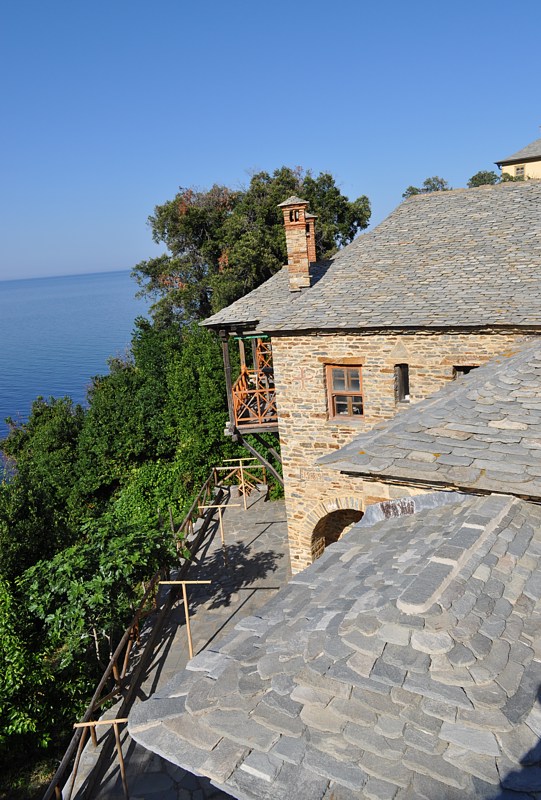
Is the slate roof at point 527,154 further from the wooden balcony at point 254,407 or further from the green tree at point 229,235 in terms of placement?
the wooden balcony at point 254,407

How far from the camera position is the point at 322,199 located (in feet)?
109

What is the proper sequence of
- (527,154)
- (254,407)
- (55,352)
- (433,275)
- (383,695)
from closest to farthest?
(383,695) → (433,275) → (254,407) → (527,154) → (55,352)

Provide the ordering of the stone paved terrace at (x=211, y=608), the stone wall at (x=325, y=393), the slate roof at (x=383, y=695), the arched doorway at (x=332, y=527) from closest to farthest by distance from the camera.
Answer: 1. the slate roof at (x=383, y=695)
2. the stone paved terrace at (x=211, y=608)
3. the stone wall at (x=325, y=393)
4. the arched doorway at (x=332, y=527)

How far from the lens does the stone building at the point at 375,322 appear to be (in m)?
11.3

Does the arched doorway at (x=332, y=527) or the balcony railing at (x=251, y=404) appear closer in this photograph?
the arched doorway at (x=332, y=527)

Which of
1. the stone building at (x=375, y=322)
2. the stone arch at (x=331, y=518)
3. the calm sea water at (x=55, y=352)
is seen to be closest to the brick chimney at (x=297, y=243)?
the stone building at (x=375, y=322)

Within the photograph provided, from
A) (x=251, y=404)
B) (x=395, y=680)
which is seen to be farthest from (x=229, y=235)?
(x=395, y=680)

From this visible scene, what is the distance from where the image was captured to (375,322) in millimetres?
11656

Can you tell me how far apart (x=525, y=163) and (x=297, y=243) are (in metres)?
45.4

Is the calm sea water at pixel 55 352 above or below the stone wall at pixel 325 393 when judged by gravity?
below

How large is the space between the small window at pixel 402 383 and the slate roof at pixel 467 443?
5.44 m

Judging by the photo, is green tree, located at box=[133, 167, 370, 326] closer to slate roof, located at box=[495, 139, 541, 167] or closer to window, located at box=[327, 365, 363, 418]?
window, located at box=[327, 365, 363, 418]

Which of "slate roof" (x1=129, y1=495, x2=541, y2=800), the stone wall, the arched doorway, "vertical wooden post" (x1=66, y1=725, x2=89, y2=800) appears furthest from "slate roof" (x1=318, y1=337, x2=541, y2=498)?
the arched doorway

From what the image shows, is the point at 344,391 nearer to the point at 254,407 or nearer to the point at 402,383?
the point at 402,383
